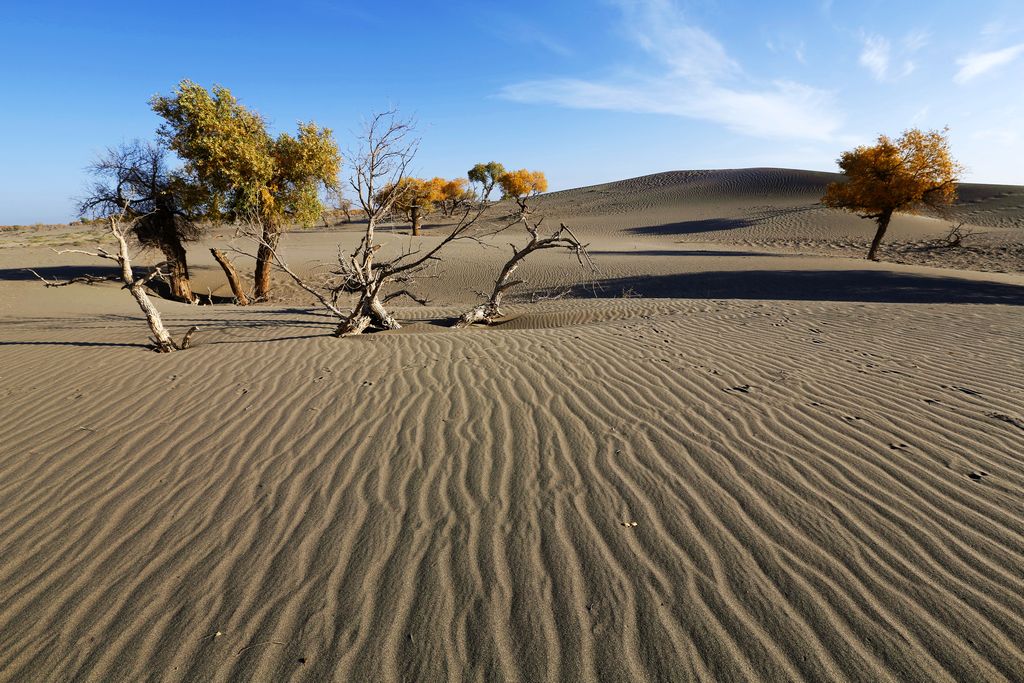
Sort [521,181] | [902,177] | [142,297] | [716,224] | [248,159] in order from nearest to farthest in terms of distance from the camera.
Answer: [142,297] → [248,159] → [902,177] → [716,224] → [521,181]

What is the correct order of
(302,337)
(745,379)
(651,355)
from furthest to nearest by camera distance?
(302,337) → (651,355) → (745,379)

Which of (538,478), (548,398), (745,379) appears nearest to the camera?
(538,478)

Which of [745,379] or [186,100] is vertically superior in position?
[186,100]

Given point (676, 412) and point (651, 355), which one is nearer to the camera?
point (676, 412)

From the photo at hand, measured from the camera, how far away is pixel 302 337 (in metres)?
7.60

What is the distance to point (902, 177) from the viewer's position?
1938cm

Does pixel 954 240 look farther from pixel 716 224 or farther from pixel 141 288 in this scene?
pixel 141 288

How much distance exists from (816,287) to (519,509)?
13.2 m

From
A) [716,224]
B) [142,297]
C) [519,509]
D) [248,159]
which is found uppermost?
[248,159]

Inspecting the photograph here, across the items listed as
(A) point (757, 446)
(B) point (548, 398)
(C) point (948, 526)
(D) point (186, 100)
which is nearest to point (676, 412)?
(A) point (757, 446)

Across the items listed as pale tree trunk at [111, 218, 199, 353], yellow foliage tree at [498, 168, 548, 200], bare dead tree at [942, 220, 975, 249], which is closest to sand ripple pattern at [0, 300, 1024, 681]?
pale tree trunk at [111, 218, 199, 353]

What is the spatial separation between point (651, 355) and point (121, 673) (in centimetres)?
544

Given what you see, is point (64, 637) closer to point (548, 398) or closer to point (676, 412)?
point (548, 398)

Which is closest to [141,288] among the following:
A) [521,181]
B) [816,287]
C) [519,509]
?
[519,509]
